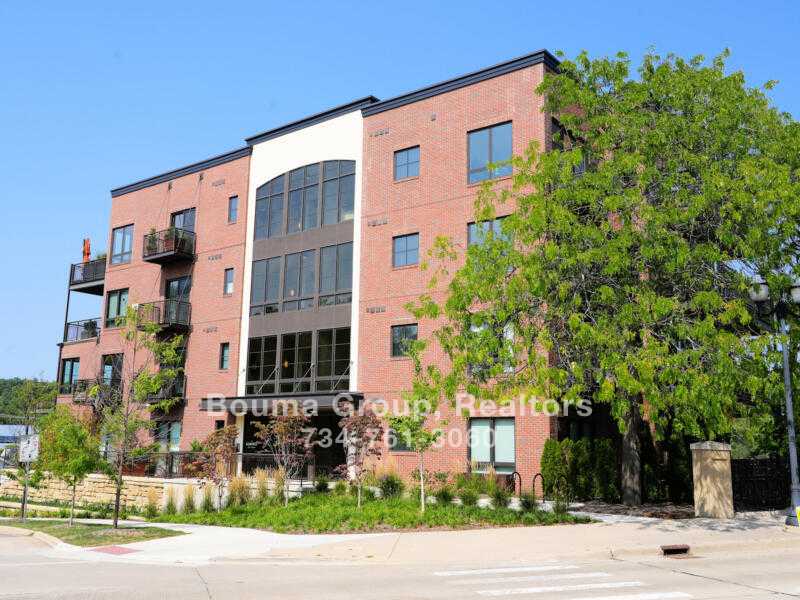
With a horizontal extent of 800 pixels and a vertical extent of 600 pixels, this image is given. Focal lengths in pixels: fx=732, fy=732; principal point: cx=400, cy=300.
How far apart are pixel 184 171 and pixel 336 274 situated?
12.5 metres

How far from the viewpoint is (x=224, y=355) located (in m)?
34.2

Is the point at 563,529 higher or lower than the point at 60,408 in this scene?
lower

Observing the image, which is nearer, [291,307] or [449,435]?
[449,435]

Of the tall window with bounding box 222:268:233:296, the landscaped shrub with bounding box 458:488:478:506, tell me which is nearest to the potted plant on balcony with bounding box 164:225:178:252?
the tall window with bounding box 222:268:233:296

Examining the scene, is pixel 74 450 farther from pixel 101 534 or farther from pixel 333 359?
pixel 333 359

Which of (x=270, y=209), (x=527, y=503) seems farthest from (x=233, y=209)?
(x=527, y=503)

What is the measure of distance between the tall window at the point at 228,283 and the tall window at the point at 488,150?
44.8 ft

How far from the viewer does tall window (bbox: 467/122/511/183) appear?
84.7 ft

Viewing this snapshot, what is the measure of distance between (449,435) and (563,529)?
9.54m

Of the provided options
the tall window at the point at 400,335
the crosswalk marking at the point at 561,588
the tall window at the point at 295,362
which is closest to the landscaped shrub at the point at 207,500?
the tall window at the point at 400,335

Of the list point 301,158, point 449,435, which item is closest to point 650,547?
point 449,435

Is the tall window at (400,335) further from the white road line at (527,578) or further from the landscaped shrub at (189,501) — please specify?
the white road line at (527,578)

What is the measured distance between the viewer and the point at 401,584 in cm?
1045

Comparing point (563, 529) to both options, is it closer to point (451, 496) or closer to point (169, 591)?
point (451, 496)
